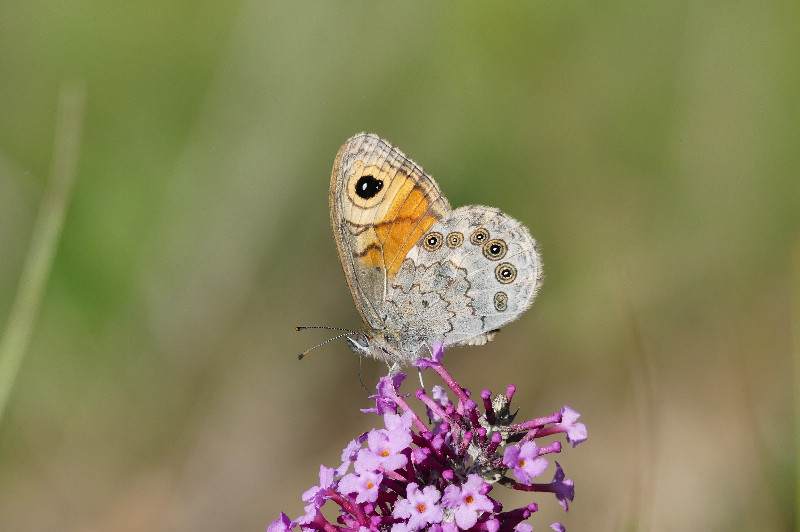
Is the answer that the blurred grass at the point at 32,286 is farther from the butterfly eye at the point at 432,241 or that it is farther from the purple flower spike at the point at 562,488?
the purple flower spike at the point at 562,488

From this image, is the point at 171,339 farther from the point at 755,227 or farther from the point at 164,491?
the point at 755,227

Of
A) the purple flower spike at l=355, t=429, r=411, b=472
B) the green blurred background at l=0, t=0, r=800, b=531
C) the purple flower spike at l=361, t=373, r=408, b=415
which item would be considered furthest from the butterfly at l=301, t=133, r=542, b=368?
the green blurred background at l=0, t=0, r=800, b=531

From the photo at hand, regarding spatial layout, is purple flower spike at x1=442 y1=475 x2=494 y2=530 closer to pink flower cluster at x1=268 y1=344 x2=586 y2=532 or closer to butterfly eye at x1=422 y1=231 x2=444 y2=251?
pink flower cluster at x1=268 y1=344 x2=586 y2=532

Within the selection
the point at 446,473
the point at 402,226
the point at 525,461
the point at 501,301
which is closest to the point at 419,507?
the point at 446,473

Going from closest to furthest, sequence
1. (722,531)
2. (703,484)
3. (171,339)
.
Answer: (722,531) < (703,484) < (171,339)

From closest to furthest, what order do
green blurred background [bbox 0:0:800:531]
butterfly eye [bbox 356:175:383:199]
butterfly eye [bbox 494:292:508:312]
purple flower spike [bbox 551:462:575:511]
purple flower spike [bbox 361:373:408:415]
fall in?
purple flower spike [bbox 551:462:575:511], purple flower spike [bbox 361:373:408:415], butterfly eye [bbox 494:292:508:312], butterfly eye [bbox 356:175:383:199], green blurred background [bbox 0:0:800:531]

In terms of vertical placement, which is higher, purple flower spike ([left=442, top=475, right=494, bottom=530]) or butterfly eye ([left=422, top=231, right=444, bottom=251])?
butterfly eye ([left=422, top=231, right=444, bottom=251])

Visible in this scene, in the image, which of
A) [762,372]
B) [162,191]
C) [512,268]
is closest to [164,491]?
[162,191]

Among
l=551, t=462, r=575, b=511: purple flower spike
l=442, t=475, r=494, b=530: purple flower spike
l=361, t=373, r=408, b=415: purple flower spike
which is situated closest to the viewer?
l=442, t=475, r=494, b=530: purple flower spike
